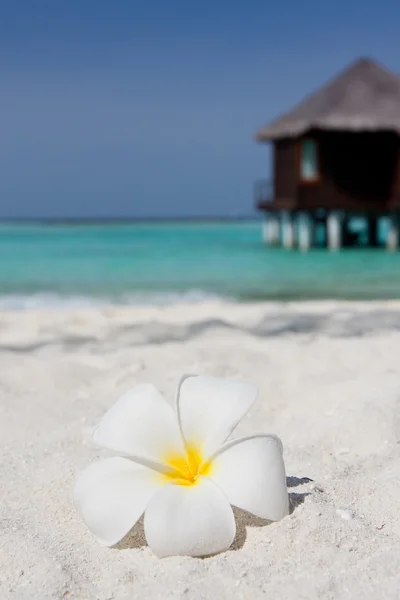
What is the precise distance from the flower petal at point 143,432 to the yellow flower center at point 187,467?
23 mm

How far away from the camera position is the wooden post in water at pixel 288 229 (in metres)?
24.1

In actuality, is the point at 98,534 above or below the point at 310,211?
above

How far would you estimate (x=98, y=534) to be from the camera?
1833 millimetres

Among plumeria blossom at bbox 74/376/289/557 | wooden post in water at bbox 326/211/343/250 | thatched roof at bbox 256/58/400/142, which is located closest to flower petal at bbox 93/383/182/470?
plumeria blossom at bbox 74/376/289/557

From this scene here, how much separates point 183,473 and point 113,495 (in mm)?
187

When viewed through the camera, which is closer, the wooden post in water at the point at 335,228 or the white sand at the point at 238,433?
the white sand at the point at 238,433

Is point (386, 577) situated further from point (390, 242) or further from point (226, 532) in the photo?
point (390, 242)

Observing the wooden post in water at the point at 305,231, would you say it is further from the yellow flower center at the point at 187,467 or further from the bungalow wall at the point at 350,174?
the yellow flower center at the point at 187,467

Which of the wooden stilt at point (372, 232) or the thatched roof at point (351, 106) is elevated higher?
the thatched roof at point (351, 106)

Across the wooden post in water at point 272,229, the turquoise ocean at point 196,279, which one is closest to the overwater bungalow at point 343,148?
the turquoise ocean at point 196,279

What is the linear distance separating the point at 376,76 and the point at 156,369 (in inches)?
801

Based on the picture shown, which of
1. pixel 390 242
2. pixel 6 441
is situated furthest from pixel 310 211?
pixel 6 441

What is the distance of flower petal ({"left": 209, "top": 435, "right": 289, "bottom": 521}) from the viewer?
187 centimetres

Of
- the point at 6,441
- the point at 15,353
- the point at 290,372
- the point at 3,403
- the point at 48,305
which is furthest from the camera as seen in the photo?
the point at 48,305
